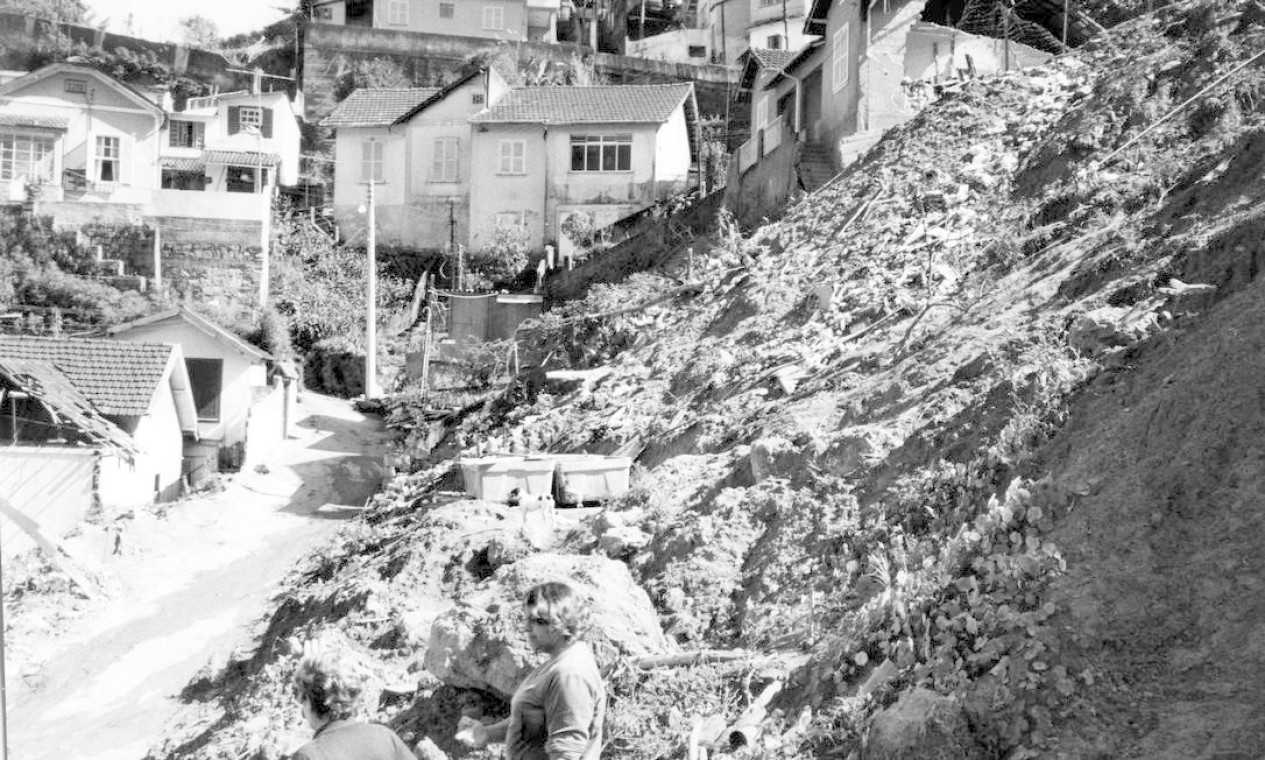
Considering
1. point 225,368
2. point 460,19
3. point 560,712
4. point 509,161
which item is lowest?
point 560,712

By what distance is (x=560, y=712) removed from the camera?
5.07 metres

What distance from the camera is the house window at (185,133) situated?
40.9 meters

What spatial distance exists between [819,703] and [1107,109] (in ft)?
30.9

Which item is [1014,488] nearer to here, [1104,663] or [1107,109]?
[1104,663]

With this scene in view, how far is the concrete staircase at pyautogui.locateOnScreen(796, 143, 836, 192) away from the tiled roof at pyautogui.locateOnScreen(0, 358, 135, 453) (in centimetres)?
1138

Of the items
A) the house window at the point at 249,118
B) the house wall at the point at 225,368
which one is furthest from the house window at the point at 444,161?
the house wall at the point at 225,368

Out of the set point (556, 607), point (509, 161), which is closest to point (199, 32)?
point (509, 161)

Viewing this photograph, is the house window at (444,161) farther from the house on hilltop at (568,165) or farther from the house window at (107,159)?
the house window at (107,159)

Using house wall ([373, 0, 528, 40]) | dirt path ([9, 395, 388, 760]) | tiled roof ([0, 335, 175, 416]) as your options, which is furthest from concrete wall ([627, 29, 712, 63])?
tiled roof ([0, 335, 175, 416])

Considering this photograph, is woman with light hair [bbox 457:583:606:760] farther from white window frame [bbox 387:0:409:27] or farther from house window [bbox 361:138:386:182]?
white window frame [bbox 387:0:409:27]

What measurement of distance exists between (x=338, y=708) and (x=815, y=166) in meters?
17.8

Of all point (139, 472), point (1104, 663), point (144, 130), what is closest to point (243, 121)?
point (144, 130)

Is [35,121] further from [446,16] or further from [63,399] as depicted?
[446,16]

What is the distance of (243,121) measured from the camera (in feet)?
133
